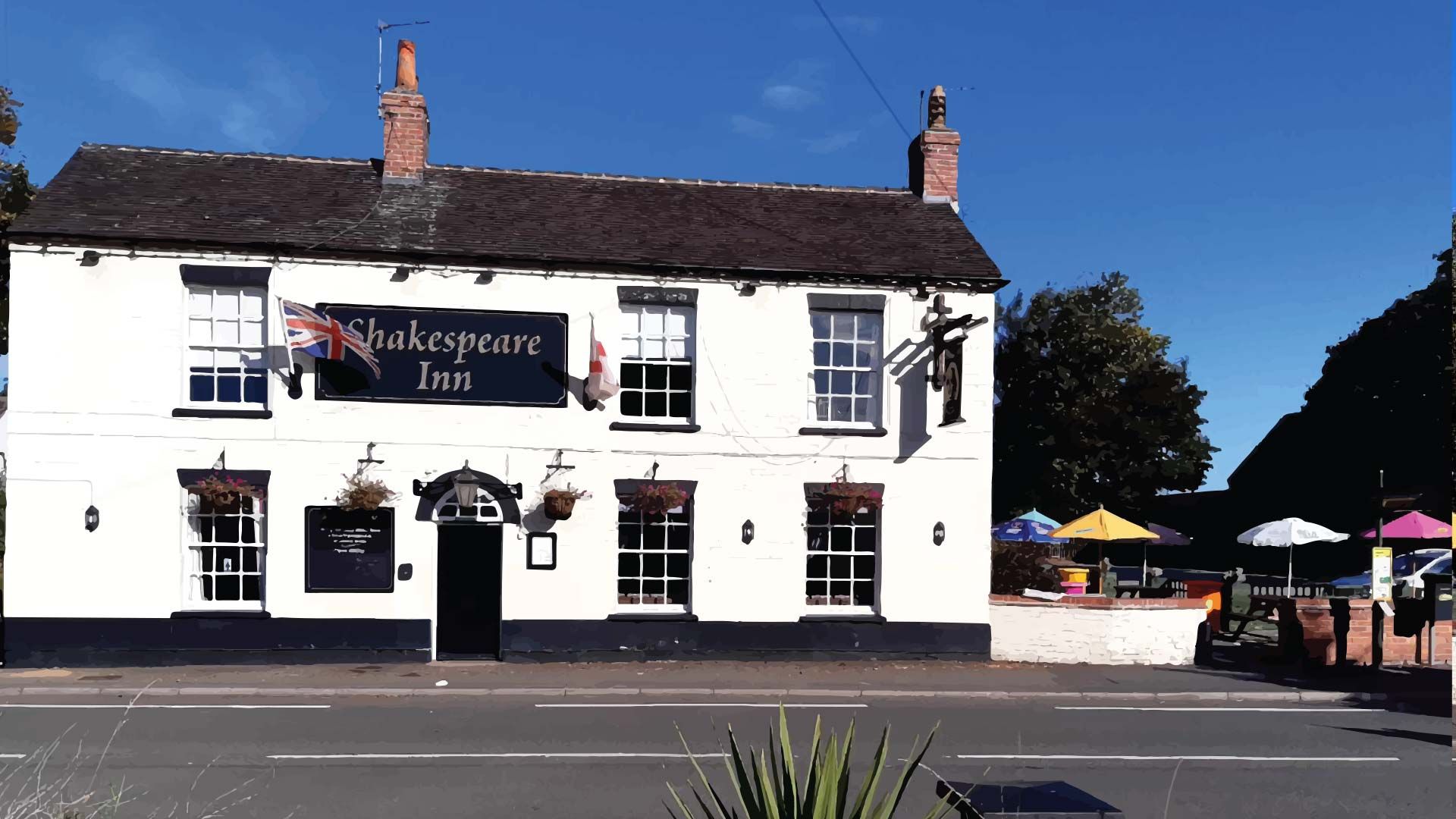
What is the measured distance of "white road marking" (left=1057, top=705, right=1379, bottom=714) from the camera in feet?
39.8

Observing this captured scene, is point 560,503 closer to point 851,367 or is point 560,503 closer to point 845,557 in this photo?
point 845,557

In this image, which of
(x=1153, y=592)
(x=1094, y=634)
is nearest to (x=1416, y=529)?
Answer: (x=1153, y=592)

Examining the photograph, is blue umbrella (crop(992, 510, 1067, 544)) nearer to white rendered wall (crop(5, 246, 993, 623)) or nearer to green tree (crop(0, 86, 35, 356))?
white rendered wall (crop(5, 246, 993, 623))

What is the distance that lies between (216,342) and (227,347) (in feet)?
0.75

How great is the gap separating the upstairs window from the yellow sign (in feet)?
58.3

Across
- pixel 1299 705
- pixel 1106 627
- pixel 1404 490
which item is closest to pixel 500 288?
pixel 1106 627

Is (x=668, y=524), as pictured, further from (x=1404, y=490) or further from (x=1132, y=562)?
(x=1132, y=562)

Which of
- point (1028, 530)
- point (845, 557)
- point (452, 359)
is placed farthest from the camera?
point (1028, 530)

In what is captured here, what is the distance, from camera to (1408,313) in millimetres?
34781

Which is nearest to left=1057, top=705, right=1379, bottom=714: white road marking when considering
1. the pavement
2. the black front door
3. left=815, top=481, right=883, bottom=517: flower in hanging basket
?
the pavement

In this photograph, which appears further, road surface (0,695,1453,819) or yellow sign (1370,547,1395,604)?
yellow sign (1370,547,1395,604)

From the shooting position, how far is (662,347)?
1523 centimetres

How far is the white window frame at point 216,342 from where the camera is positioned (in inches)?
557

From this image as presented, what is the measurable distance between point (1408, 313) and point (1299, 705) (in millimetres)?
29097
